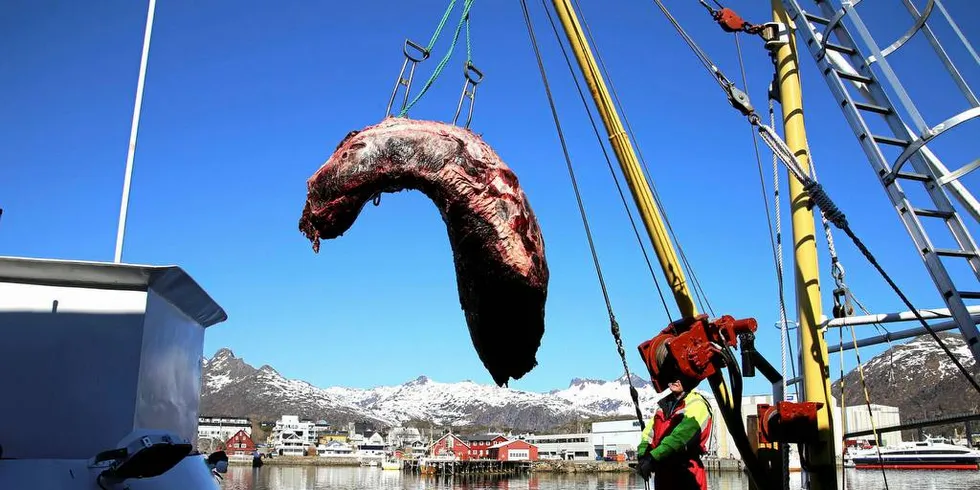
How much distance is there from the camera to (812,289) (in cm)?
802

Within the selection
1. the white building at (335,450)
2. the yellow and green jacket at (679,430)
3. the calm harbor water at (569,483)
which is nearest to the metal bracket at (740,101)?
the yellow and green jacket at (679,430)

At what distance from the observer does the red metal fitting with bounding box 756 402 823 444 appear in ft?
22.4

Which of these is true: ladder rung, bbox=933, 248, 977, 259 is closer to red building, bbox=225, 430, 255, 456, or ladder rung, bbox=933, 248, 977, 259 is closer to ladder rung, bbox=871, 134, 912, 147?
ladder rung, bbox=871, 134, 912, 147

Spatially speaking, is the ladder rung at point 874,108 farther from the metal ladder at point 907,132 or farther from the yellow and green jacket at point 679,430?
the yellow and green jacket at point 679,430

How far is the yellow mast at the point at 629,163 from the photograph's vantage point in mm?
8375

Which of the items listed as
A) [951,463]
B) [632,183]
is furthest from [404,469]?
[632,183]

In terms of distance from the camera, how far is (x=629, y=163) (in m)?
8.70

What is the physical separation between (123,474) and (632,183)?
6433mm

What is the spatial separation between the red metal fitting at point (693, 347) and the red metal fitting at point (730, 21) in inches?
178

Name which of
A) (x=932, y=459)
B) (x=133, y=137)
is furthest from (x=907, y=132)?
(x=932, y=459)

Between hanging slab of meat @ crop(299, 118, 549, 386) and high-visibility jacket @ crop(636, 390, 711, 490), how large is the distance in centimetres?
→ 167

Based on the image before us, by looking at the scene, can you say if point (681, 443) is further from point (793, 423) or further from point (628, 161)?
point (628, 161)

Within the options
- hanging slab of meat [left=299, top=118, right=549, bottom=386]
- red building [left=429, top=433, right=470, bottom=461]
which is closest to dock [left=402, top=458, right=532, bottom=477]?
red building [left=429, top=433, right=470, bottom=461]

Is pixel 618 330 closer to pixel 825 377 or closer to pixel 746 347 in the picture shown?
pixel 746 347
